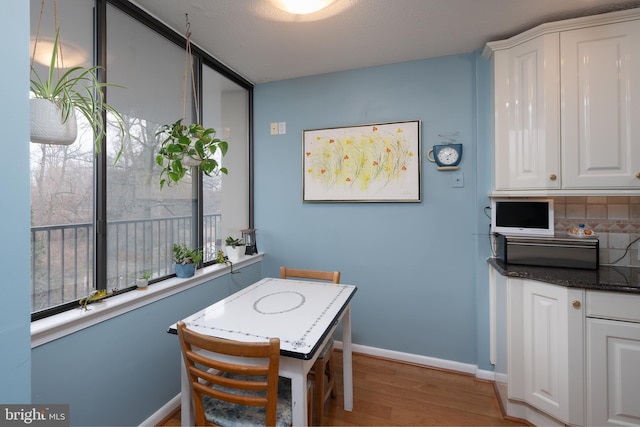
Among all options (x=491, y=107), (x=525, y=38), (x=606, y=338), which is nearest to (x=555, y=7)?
(x=525, y=38)

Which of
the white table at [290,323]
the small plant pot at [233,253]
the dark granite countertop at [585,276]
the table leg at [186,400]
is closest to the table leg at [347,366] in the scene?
the white table at [290,323]

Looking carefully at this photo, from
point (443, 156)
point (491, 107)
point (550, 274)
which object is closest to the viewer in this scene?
point (550, 274)

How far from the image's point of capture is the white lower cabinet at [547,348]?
5.11 feet

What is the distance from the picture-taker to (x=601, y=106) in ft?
5.66

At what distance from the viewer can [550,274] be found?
1.71 m

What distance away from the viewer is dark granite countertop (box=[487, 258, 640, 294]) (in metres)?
1.50

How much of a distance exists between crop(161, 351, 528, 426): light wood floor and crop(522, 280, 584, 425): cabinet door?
0.30 meters

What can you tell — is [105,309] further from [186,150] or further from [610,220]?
[610,220]

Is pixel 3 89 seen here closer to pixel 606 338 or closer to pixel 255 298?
pixel 255 298

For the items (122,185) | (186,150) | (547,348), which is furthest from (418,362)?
(122,185)

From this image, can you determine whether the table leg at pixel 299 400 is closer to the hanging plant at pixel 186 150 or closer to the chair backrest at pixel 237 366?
the chair backrest at pixel 237 366

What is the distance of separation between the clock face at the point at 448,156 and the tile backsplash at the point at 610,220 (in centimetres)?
73

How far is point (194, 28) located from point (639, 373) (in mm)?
3255

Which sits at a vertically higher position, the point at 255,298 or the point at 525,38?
the point at 525,38
